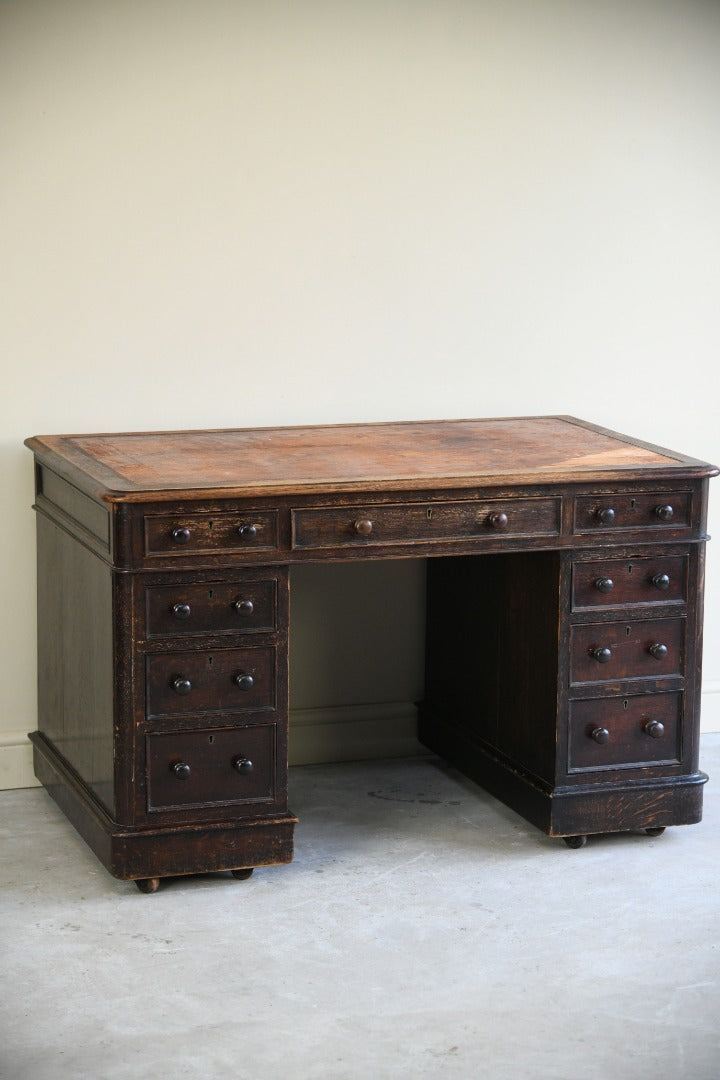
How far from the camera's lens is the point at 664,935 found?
3303mm

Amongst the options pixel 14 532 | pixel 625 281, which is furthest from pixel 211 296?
pixel 625 281

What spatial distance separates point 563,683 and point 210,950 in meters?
1.04

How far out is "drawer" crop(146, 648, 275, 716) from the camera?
3.42 meters

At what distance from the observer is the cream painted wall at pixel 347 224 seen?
3.96 meters

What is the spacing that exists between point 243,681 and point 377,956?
0.66 metres

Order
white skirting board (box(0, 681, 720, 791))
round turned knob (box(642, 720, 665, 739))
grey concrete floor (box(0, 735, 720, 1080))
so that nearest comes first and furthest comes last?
grey concrete floor (box(0, 735, 720, 1080))
round turned knob (box(642, 720, 665, 739))
white skirting board (box(0, 681, 720, 791))

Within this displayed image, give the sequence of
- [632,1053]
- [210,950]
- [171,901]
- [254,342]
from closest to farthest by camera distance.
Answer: [632,1053], [210,950], [171,901], [254,342]

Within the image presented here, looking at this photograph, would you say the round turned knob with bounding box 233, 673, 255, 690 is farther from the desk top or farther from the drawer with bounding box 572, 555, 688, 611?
the drawer with bounding box 572, 555, 688, 611

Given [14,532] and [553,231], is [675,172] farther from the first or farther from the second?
[14,532]

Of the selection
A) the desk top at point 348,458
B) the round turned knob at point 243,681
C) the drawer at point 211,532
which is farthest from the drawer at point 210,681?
the desk top at point 348,458

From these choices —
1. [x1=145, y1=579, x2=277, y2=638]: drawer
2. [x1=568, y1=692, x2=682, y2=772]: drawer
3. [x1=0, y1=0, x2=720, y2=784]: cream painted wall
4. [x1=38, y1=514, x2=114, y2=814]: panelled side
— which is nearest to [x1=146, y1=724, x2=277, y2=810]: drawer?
[x1=38, y1=514, x2=114, y2=814]: panelled side

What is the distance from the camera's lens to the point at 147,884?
3.47 meters

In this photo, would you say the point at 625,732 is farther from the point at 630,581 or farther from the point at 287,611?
the point at 287,611

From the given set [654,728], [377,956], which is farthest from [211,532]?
[654,728]
